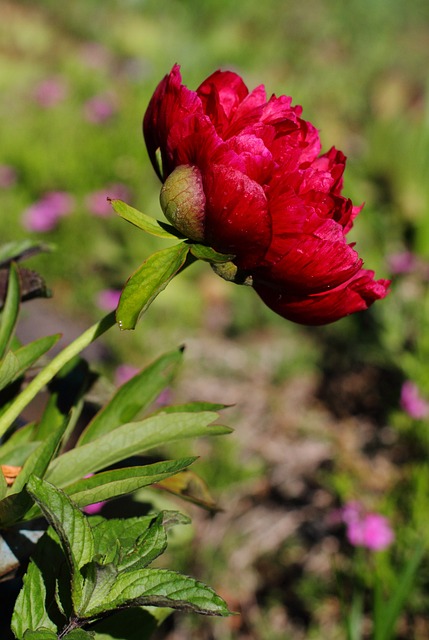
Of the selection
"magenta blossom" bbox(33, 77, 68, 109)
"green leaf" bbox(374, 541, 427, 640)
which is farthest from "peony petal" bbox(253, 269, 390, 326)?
"magenta blossom" bbox(33, 77, 68, 109)

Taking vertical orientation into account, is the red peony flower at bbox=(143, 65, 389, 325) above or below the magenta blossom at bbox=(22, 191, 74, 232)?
above

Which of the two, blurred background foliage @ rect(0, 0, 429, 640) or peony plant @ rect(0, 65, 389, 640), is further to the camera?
blurred background foliage @ rect(0, 0, 429, 640)

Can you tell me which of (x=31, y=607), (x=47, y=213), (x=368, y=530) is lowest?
(x=368, y=530)

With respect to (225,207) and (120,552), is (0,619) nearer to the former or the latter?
(120,552)

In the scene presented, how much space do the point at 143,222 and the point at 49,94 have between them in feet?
12.0

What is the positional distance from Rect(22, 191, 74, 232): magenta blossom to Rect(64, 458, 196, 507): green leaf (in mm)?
2357

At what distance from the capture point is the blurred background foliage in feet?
6.07

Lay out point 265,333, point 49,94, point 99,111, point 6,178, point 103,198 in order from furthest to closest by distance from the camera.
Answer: point 49,94
point 99,111
point 6,178
point 103,198
point 265,333

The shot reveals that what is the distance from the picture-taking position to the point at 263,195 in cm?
54

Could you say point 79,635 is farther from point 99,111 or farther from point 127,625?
point 99,111

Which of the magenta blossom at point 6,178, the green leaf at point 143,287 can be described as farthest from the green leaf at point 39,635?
the magenta blossom at point 6,178

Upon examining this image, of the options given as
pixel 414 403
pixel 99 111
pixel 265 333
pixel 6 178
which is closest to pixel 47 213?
pixel 6 178

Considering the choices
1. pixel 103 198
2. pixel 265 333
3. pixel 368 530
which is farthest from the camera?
pixel 103 198

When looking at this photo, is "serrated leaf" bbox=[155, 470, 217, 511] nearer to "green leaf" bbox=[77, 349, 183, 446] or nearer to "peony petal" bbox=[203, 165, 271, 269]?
"green leaf" bbox=[77, 349, 183, 446]
